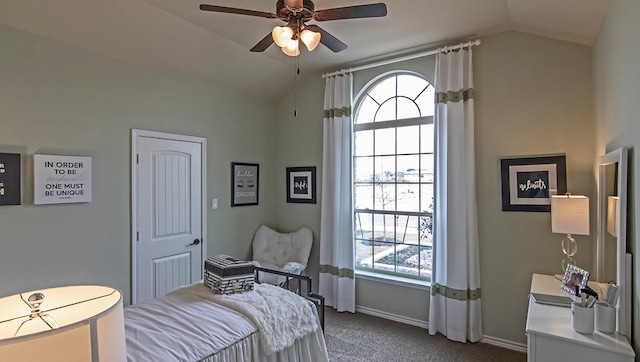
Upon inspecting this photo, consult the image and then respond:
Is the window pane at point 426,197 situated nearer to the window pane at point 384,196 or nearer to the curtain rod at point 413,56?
the window pane at point 384,196

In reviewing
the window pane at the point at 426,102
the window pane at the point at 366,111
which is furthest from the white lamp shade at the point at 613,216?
the window pane at the point at 366,111

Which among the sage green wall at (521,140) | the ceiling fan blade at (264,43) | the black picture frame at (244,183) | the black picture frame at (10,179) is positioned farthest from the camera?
the black picture frame at (244,183)

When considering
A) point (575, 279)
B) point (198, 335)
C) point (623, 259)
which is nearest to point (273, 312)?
point (198, 335)

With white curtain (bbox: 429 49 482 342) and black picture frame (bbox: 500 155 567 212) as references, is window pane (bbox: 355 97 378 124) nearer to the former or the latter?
white curtain (bbox: 429 49 482 342)

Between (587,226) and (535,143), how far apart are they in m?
0.97

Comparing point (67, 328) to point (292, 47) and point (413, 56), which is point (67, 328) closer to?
point (292, 47)

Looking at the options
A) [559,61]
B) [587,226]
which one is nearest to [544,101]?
[559,61]

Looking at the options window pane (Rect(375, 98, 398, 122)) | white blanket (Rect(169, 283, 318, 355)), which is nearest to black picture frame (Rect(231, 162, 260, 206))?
window pane (Rect(375, 98, 398, 122))

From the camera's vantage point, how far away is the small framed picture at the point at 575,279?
1.95 metres

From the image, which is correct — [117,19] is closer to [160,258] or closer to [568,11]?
[160,258]

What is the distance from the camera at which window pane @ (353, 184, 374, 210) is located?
14.0 feet

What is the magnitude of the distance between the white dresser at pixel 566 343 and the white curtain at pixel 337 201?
91.4 inches

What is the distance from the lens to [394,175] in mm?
4070

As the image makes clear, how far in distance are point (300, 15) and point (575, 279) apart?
2.33 m
